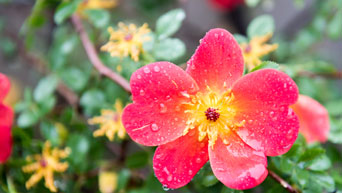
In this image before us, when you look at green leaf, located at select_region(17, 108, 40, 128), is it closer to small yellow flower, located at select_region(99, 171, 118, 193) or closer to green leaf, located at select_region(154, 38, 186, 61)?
small yellow flower, located at select_region(99, 171, 118, 193)

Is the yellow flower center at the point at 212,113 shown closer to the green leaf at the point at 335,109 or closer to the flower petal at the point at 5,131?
the flower petal at the point at 5,131

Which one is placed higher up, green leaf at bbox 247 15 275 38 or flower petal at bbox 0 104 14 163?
green leaf at bbox 247 15 275 38

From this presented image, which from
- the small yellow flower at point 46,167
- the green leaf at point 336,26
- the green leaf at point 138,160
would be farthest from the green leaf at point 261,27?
the small yellow flower at point 46,167

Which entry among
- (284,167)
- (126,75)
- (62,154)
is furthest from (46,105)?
(284,167)

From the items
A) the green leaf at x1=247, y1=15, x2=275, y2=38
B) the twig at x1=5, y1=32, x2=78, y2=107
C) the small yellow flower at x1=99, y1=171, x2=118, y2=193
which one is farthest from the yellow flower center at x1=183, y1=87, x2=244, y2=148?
the twig at x1=5, y1=32, x2=78, y2=107

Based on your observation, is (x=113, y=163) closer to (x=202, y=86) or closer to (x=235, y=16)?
(x=202, y=86)

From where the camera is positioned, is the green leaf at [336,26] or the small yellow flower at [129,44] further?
the green leaf at [336,26]

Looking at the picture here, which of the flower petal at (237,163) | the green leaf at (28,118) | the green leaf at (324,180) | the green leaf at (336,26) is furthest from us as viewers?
the green leaf at (336,26)
